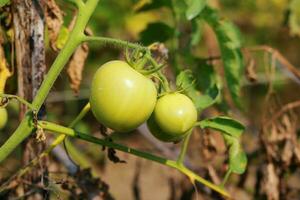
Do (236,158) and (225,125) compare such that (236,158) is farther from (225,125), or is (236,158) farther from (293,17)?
(293,17)

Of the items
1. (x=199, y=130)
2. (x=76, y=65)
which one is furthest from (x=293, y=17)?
(x=76, y=65)

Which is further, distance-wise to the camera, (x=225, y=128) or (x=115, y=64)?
(x=225, y=128)

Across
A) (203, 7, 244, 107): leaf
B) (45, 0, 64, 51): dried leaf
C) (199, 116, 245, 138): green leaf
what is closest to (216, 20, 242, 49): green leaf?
(203, 7, 244, 107): leaf

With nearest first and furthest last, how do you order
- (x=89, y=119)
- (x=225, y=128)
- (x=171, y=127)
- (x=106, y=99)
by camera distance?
(x=106, y=99) < (x=171, y=127) < (x=225, y=128) < (x=89, y=119)

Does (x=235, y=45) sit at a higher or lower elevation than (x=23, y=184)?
higher

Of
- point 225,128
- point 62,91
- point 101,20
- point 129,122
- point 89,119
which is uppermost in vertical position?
point 129,122

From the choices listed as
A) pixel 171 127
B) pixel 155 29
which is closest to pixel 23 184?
pixel 171 127

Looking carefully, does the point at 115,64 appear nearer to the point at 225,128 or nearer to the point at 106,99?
the point at 106,99
